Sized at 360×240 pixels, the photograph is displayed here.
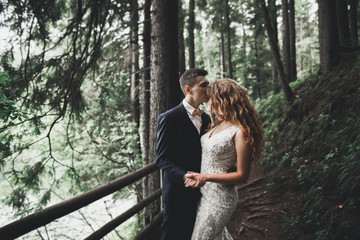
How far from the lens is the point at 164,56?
11.6 feet

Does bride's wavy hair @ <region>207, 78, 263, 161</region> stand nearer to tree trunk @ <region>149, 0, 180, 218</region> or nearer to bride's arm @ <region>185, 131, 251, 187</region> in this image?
bride's arm @ <region>185, 131, 251, 187</region>

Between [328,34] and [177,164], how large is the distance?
744cm

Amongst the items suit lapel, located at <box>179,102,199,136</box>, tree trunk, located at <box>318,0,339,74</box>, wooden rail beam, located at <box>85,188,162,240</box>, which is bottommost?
wooden rail beam, located at <box>85,188,162,240</box>

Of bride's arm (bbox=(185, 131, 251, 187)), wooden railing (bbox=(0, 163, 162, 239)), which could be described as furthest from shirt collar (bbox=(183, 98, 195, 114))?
wooden railing (bbox=(0, 163, 162, 239))

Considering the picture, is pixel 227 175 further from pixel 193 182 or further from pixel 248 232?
pixel 248 232

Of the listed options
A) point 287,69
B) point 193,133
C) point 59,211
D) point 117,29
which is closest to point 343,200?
point 193,133

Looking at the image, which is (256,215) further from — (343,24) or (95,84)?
(95,84)

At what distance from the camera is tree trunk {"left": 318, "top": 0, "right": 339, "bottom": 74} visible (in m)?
6.80

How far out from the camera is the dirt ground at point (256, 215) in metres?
3.95

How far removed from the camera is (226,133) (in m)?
1.96

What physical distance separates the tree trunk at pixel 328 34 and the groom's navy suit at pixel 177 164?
23.0ft

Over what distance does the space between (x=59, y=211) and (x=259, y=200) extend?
441 cm

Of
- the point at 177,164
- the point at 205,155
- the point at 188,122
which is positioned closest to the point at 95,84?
the point at 188,122

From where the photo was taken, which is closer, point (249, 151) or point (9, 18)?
point (249, 151)
